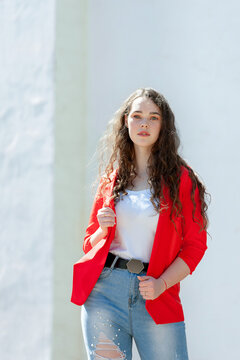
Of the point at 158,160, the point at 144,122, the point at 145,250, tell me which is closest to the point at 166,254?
the point at 145,250

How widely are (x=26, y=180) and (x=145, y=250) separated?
171cm

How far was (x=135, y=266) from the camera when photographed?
8.53 feet

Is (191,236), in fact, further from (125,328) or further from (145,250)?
(125,328)

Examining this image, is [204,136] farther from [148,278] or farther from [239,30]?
[148,278]

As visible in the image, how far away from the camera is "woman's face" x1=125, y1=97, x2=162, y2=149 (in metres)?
2.79

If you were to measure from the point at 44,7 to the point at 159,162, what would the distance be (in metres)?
1.94

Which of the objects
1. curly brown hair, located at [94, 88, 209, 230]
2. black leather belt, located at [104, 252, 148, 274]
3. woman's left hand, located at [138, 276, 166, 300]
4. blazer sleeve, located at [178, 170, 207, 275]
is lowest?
woman's left hand, located at [138, 276, 166, 300]

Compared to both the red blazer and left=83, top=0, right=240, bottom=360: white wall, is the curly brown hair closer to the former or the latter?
the red blazer

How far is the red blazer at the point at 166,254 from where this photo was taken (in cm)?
261

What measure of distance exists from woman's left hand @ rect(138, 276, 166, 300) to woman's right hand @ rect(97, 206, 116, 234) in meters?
0.28

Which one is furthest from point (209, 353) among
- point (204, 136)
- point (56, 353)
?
point (204, 136)

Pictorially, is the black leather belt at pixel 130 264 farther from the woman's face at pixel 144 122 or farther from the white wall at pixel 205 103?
the white wall at pixel 205 103

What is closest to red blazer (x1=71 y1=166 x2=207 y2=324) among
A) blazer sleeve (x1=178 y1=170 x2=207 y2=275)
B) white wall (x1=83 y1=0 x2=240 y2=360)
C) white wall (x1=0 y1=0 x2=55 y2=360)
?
blazer sleeve (x1=178 y1=170 x2=207 y2=275)

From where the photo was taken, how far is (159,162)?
2799 millimetres
